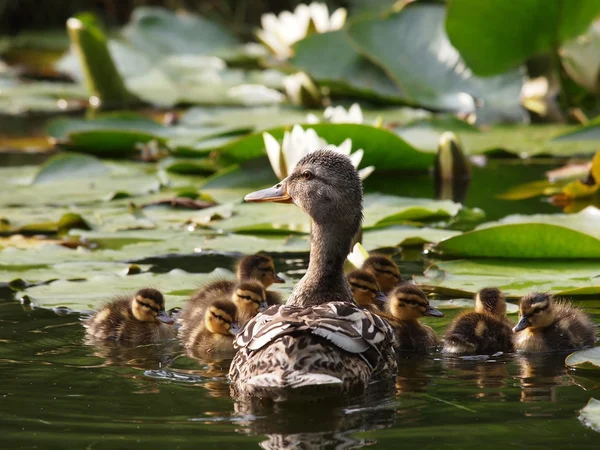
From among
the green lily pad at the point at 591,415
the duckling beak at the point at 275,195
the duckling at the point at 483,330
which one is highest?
the duckling beak at the point at 275,195

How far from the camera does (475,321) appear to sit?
183 inches

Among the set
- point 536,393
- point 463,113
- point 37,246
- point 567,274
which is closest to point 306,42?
point 463,113

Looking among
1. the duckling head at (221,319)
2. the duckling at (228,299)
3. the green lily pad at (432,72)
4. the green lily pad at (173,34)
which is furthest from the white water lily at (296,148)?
the green lily pad at (173,34)

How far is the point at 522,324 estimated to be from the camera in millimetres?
4648

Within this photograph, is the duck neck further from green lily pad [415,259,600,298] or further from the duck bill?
green lily pad [415,259,600,298]

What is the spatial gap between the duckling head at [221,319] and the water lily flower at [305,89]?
6102 millimetres

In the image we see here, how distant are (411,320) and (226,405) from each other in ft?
4.18

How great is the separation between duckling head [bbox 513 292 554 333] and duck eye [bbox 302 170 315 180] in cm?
106

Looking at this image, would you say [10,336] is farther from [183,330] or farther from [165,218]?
[165,218]

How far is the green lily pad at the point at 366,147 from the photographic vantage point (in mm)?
7066

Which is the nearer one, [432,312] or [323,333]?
[323,333]

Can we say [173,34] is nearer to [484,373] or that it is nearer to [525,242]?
[525,242]

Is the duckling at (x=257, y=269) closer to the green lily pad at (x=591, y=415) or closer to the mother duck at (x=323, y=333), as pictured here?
the mother duck at (x=323, y=333)

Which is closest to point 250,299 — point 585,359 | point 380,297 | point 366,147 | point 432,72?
point 380,297
